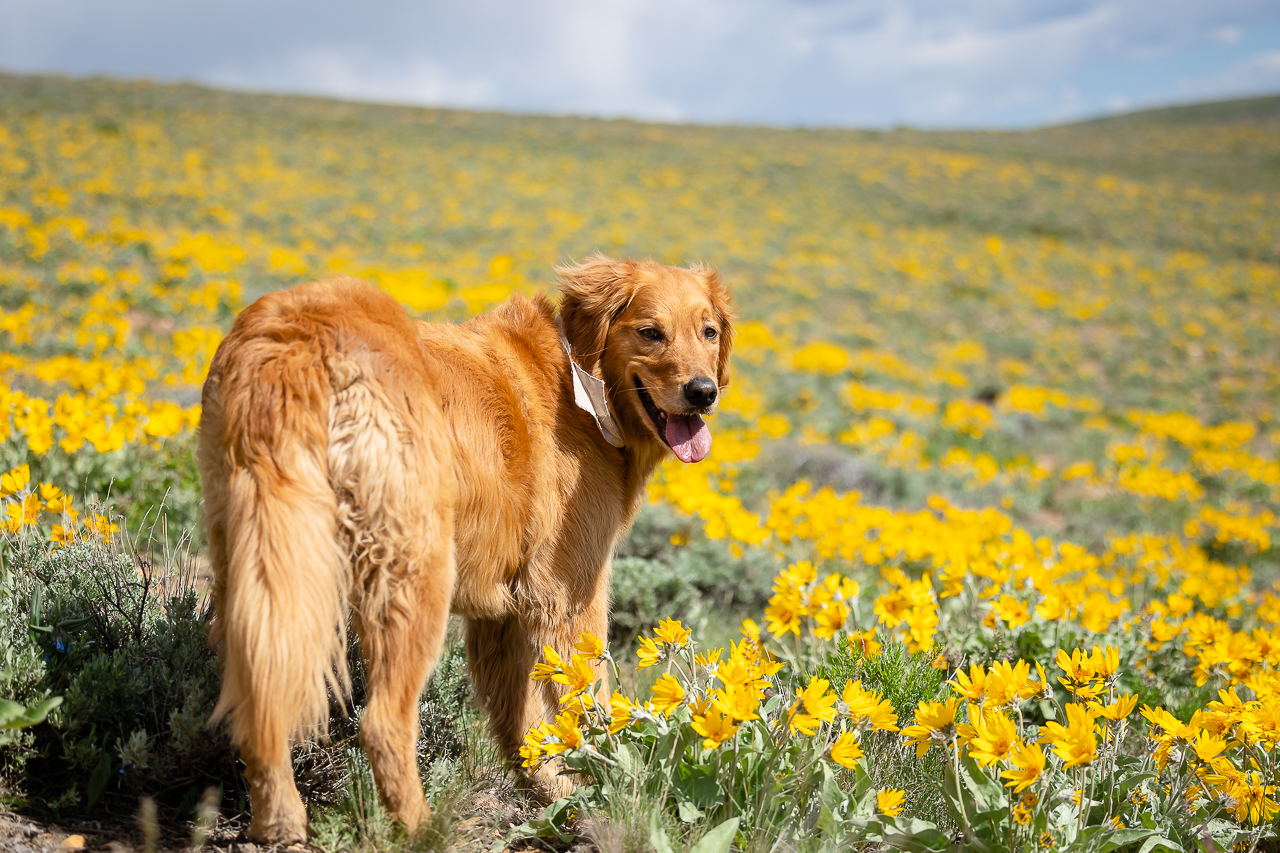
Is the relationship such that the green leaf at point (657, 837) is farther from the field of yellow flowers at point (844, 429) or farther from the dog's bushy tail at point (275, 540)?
the dog's bushy tail at point (275, 540)

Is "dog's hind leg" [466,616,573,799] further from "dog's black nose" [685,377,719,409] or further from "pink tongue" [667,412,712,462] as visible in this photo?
"dog's black nose" [685,377,719,409]

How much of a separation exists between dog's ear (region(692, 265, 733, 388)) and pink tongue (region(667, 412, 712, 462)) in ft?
1.28

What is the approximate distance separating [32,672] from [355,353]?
136cm

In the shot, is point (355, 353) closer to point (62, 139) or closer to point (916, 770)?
point (916, 770)

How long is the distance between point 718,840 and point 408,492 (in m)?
1.19

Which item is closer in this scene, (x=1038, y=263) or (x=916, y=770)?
(x=916, y=770)

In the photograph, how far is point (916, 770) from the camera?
9.02 ft

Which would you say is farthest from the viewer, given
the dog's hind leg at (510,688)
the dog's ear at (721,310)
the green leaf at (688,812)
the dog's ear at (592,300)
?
the dog's ear at (721,310)

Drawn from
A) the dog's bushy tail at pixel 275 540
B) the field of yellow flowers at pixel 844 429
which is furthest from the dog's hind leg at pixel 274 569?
the field of yellow flowers at pixel 844 429

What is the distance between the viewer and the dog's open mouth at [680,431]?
9.55ft

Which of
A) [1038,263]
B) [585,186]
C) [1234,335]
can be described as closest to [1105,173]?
[1038,263]

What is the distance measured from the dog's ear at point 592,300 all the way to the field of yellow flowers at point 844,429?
22.3 inches

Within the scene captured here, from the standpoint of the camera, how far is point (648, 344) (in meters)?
2.99

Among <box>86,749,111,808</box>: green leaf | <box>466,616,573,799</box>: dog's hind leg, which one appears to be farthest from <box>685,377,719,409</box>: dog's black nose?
<box>86,749,111,808</box>: green leaf
